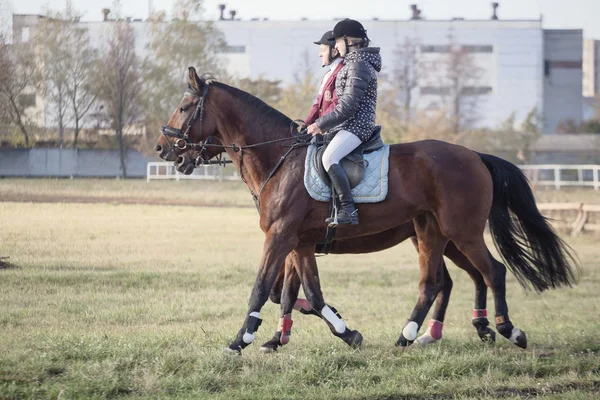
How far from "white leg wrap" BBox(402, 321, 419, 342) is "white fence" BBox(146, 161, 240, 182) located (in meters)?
3.09

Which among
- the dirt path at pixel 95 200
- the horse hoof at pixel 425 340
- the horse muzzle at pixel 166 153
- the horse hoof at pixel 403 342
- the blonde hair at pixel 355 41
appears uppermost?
the blonde hair at pixel 355 41

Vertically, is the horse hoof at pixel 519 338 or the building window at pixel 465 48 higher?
the building window at pixel 465 48

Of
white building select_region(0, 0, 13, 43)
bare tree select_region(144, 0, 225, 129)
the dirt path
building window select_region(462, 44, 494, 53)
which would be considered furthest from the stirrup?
building window select_region(462, 44, 494, 53)

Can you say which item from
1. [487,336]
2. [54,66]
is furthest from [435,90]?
[487,336]

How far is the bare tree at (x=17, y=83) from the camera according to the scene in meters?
8.95

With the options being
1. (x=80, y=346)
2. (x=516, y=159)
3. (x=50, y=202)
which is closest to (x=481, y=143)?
(x=516, y=159)

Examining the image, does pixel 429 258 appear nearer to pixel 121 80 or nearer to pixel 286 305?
pixel 286 305

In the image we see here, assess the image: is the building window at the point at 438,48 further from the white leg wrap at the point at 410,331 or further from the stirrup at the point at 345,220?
the stirrup at the point at 345,220

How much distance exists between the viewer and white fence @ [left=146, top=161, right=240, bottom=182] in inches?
426

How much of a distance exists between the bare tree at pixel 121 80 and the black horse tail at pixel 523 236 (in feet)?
14.0

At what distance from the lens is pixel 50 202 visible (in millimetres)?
9258

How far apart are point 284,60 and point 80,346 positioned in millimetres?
20634

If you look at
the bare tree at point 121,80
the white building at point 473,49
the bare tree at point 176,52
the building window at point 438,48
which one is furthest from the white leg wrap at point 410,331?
the building window at point 438,48

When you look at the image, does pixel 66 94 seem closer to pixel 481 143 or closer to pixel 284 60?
pixel 284 60
